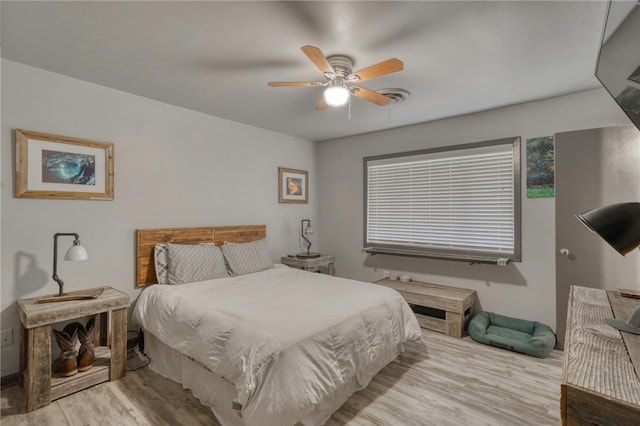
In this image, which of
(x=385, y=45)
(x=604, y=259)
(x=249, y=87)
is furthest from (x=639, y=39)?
(x=249, y=87)

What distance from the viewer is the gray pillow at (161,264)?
297cm

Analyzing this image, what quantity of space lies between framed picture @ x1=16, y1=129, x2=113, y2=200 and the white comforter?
1.10 m

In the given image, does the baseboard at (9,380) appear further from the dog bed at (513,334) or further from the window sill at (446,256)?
the dog bed at (513,334)

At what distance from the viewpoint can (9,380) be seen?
2320 mm

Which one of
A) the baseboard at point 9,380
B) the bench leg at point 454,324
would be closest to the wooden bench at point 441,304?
the bench leg at point 454,324

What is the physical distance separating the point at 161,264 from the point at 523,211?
12.7 ft

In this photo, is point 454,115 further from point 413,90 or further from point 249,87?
point 249,87

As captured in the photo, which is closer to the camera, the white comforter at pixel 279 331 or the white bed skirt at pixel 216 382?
the white comforter at pixel 279 331

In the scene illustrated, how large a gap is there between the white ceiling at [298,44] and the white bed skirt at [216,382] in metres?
2.30

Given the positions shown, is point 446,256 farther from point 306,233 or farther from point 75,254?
point 75,254

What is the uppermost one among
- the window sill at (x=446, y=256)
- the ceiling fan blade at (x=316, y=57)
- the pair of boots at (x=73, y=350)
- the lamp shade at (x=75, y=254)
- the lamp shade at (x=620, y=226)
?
the ceiling fan blade at (x=316, y=57)

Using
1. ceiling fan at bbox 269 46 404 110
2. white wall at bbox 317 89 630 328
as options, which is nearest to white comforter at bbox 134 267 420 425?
white wall at bbox 317 89 630 328

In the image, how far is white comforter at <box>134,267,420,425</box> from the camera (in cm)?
165

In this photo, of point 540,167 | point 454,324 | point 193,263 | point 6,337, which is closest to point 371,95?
point 540,167
